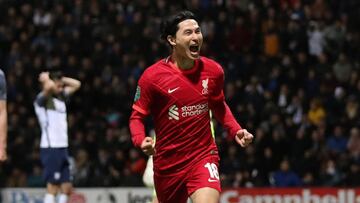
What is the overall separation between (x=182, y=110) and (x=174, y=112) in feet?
0.26

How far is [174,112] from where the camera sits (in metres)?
9.58

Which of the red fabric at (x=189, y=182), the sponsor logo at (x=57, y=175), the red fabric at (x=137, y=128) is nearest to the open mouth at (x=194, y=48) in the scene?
the red fabric at (x=137, y=128)

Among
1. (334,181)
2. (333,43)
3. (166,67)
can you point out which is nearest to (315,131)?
(334,181)

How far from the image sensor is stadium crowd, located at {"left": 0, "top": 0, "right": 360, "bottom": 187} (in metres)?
20.2

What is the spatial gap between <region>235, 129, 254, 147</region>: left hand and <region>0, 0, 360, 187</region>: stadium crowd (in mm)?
10341

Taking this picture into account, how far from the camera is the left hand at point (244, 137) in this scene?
926 cm

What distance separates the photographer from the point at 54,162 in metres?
15.3

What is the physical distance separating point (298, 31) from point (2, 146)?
1398cm

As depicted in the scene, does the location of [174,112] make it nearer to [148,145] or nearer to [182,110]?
[182,110]

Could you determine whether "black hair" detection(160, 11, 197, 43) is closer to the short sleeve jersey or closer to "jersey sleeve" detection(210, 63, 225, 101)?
the short sleeve jersey

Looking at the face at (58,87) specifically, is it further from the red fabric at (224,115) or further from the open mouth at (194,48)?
the open mouth at (194,48)

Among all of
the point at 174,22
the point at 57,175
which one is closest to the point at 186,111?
the point at 174,22

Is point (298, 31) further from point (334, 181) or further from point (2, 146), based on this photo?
point (2, 146)

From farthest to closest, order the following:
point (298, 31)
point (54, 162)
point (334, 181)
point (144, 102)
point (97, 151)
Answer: point (298, 31), point (97, 151), point (334, 181), point (54, 162), point (144, 102)
